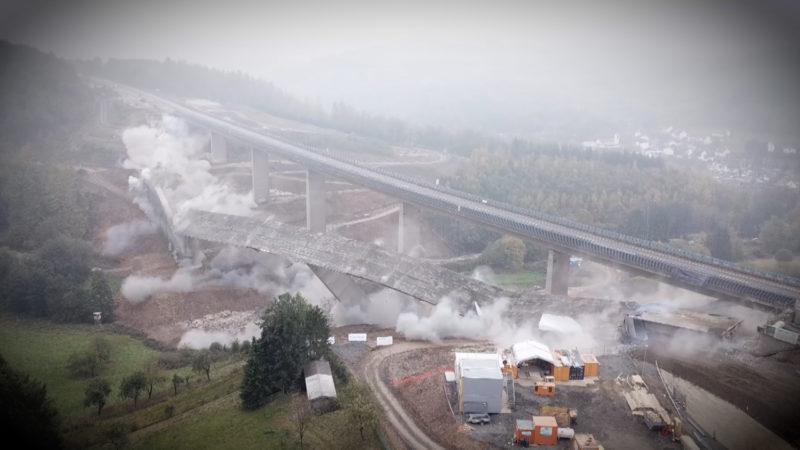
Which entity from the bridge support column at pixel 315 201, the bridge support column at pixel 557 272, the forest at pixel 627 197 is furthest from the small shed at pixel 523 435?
the bridge support column at pixel 315 201

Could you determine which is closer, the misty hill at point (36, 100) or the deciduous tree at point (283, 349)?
the deciduous tree at point (283, 349)

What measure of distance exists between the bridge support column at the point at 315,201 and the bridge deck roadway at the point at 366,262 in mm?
16298

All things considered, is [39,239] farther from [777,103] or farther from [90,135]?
[777,103]

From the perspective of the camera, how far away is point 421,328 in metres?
36.4

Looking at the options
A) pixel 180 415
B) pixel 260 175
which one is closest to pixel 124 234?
pixel 260 175

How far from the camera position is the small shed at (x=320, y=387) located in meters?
27.4

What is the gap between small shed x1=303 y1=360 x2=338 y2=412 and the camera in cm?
2742

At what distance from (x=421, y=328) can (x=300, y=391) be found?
9.64 metres

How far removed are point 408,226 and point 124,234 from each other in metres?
26.9

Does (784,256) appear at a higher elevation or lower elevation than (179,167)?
lower

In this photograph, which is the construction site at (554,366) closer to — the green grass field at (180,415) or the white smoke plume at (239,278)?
→ the white smoke plume at (239,278)

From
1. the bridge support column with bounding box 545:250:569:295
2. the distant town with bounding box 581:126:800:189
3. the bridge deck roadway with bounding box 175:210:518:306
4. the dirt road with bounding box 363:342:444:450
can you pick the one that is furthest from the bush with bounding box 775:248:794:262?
the dirt road with bounding box 363:342:444:450

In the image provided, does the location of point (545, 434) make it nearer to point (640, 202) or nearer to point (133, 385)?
point (133, 385)

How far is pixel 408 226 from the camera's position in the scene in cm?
5959
